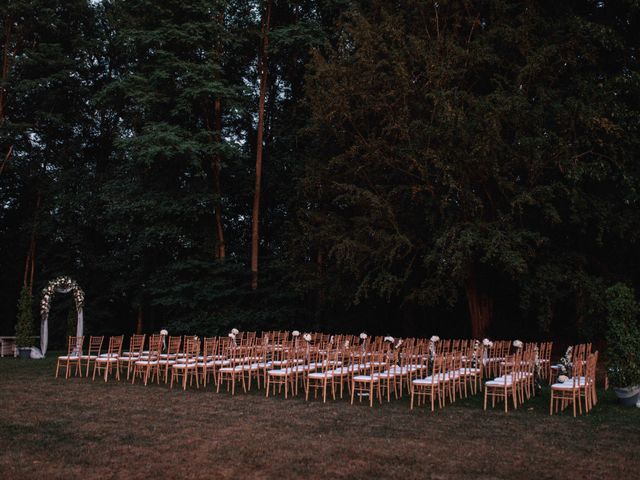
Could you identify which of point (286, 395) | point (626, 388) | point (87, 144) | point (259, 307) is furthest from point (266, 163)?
point (626, 388)

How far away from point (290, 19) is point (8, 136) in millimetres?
12738

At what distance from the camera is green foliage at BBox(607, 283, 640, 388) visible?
10.8 metres

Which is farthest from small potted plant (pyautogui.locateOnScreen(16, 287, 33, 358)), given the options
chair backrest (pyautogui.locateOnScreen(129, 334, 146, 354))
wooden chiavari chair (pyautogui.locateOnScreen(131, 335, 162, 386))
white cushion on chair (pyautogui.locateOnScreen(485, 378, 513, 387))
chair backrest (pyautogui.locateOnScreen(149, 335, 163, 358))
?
white cushion on chair (pyautogui.locateOnScreen(485, 378, 513, 387))

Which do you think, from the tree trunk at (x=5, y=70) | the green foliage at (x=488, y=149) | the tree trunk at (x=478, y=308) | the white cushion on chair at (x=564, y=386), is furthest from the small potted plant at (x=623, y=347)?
the tree trunk at (x=5, y=70)

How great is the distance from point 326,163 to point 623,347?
1340cm

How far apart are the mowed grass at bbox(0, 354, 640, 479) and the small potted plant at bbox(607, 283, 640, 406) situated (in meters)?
0.41

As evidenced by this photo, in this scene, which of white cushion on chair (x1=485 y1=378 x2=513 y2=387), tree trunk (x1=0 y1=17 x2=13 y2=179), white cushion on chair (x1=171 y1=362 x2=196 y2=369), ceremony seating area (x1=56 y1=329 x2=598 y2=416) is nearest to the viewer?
white cushion on chair (x1=485 y1=378 x2=513 y2=387)

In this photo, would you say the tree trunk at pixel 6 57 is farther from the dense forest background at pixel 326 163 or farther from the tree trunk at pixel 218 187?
the tree trunk at pixel 218 187

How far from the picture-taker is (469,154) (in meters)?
16.4

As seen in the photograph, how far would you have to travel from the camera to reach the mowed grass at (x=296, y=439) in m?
6.26

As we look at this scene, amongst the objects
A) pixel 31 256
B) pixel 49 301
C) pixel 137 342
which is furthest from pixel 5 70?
pixel 137 342

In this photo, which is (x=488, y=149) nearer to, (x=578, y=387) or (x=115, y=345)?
(x=578, y=387)

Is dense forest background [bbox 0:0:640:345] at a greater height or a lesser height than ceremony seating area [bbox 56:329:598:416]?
greater

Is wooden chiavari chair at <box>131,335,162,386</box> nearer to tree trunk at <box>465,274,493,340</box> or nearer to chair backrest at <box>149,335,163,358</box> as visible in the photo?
chair backrest at <box>149,335,163,358</box>
